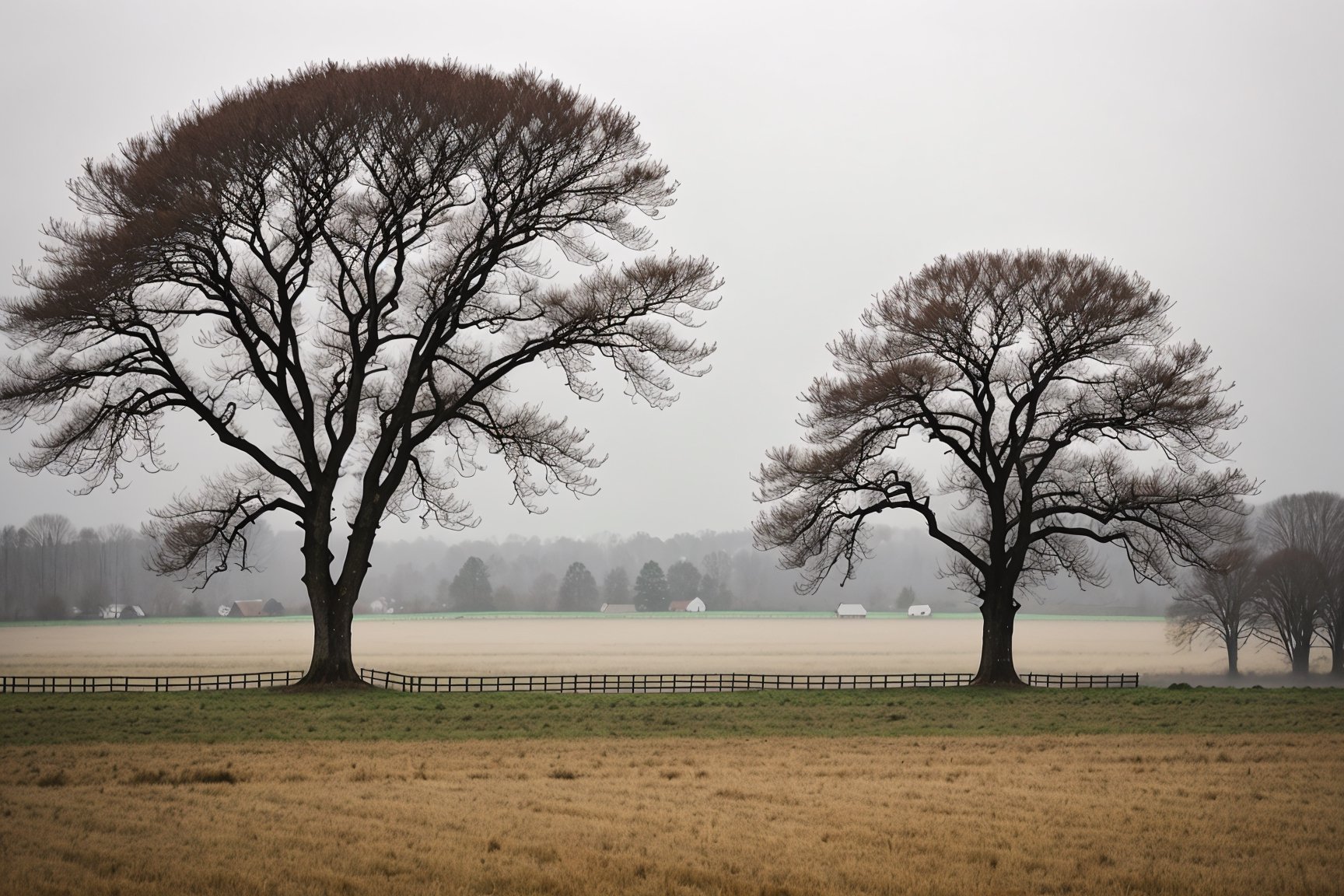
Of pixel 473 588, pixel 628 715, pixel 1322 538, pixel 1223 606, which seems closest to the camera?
pixel 628 715

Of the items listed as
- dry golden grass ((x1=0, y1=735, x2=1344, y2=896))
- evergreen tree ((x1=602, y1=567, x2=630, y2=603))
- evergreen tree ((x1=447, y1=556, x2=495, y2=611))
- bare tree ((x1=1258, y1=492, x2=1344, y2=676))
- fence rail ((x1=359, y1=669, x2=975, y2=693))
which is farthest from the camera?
evergreen tree ((x1=602, y1=567, x2=630, y2=603))

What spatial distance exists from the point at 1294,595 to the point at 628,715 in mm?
42830

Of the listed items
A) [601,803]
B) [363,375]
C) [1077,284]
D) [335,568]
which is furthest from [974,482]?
[335,568]

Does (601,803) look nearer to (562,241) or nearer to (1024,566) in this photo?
(562,241)

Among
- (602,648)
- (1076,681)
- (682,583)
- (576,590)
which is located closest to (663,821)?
(1076,681)

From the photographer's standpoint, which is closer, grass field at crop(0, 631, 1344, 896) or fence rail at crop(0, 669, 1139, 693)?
grass field at crop(0, 631, 1344, 896)

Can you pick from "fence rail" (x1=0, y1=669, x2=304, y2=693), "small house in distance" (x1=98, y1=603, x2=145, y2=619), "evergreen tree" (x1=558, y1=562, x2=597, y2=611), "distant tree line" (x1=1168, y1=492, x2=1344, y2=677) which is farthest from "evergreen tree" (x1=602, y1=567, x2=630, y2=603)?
"fence rail" (x1=0, y1=669, x2=304, y2=693)

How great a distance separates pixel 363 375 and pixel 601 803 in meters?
18.7

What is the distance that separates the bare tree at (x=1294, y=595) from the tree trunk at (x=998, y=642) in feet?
90.2

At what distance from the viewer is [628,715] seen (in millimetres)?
25203

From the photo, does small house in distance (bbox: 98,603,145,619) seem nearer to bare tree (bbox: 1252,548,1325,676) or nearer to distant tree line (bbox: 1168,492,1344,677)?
distant tree line (bbox: 1168,492,1344,677)

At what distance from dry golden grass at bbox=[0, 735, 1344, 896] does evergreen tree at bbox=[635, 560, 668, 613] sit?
96266 mm

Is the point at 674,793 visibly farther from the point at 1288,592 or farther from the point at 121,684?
the point at 1288,592

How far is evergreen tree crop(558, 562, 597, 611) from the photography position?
12219 cm
